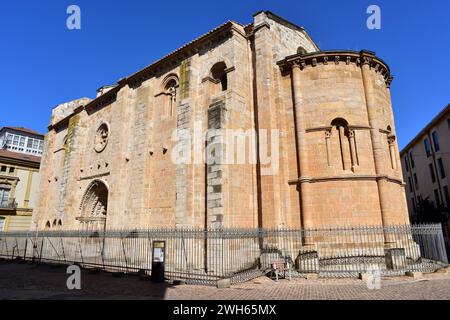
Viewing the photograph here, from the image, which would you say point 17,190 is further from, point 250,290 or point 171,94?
point 250,290

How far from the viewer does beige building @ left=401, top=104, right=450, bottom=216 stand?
26.5 metres

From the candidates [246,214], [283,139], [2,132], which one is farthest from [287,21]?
[2,132]

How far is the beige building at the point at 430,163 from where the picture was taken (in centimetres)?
2655

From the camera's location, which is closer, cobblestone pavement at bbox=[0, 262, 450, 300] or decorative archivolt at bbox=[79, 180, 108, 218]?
cobblestone pavement at bbox=[0, 262, 450, 300]

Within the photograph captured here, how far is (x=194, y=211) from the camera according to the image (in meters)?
13.3

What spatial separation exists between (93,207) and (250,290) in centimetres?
1497

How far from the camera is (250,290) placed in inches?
331

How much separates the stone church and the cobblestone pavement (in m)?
3.13

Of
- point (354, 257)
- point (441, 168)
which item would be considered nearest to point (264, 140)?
point (354, 257)

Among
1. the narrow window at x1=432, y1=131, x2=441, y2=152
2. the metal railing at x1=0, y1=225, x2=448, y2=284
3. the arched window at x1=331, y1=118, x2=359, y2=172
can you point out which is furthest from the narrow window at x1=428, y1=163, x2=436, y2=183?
the arched window at x1=331, y1=118, x2=359, y2=172

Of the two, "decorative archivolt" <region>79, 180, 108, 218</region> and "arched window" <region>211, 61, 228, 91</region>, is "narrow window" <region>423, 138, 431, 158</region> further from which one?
"decorative archivolt" <region>79, 180, 108, 218</region>

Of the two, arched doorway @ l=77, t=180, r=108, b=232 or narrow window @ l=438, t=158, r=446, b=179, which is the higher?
narrow window @ l=438, t=158, r=446, b=179
